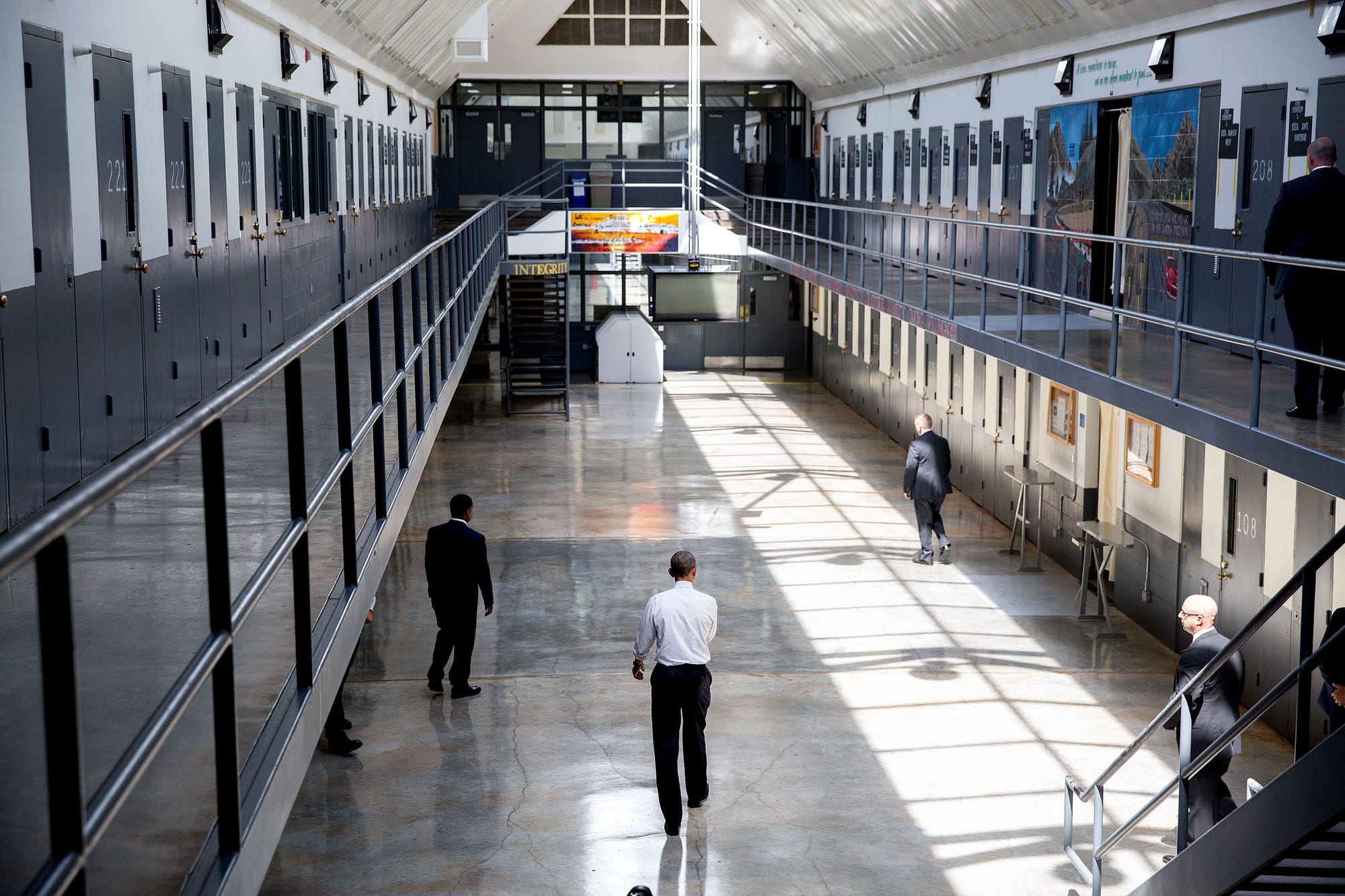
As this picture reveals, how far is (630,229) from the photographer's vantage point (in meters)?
24.5

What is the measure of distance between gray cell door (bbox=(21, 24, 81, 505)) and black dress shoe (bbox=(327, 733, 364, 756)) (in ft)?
10.5

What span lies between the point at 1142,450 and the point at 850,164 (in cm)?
1665

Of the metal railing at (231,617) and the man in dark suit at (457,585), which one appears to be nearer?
the metal railing at (231,617)

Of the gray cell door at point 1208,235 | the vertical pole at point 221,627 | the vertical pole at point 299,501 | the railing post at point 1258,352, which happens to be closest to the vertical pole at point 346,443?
the vertical pole at point 299,501

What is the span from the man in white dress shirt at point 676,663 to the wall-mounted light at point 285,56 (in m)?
8.65

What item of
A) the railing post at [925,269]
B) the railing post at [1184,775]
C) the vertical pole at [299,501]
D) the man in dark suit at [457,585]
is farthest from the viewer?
the railing post at [925,269]

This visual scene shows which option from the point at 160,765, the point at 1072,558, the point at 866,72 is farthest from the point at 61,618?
the point at 866,72

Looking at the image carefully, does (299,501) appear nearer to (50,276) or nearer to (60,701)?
(60,701)

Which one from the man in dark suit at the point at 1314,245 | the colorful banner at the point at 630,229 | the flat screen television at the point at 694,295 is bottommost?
the flat screen television at the point at 694,295

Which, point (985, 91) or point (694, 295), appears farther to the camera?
point (694, 295)

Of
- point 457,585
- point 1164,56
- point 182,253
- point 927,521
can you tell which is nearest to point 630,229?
point 927,521

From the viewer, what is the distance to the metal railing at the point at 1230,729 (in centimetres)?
480

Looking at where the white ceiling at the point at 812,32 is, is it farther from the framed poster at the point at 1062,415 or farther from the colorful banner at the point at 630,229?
the colorful banner at the point at 630,229

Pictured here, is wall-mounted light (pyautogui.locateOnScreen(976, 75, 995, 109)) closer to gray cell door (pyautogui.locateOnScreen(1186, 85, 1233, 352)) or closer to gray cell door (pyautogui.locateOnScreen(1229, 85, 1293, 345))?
gray cell door (pyautogui.locateOnScreen(1186, 85, 1233, 352))
